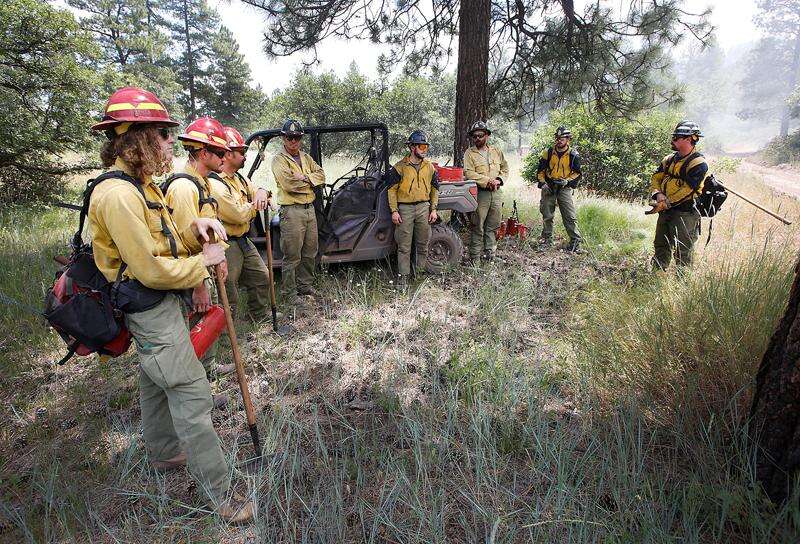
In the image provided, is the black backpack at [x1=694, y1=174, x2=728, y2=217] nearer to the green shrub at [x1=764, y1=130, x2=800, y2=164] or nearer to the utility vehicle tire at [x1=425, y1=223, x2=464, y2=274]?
the utility vehicle tire at [x1=425, y1=223, x2=464, y2=274]

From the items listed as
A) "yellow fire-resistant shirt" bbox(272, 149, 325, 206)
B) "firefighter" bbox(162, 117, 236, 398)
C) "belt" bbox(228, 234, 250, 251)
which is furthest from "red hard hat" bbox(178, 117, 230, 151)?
"yellow fire-resistant shirt" bbox(272, 149, 325, 206)

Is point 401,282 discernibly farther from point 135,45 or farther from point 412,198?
point 135,45

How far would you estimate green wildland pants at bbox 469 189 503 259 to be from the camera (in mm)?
5703

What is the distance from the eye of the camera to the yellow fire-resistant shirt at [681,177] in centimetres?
425

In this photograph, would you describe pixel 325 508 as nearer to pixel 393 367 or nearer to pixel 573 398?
pixel 393 367

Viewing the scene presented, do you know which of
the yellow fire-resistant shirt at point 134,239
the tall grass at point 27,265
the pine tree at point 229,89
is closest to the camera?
the yellow fire-resistant shirt at point 134,239

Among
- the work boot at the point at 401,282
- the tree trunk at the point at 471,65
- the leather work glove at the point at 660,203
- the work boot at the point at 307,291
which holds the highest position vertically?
the tree trunk at the point at 471,65

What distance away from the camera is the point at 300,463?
6.77ft

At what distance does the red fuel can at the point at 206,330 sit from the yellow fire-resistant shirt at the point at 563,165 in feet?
18.3

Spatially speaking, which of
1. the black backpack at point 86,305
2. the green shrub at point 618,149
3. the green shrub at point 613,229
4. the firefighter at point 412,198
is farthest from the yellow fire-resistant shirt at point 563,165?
the black backpack at point 86,305

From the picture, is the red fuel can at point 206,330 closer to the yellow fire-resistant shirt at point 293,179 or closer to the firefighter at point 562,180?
the yellow fire-resistant shirt at point 293,179

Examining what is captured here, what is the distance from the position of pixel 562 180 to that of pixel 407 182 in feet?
9.20

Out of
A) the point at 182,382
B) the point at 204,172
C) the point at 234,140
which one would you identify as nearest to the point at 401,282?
the point at 234,140

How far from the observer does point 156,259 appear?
1.71 m
